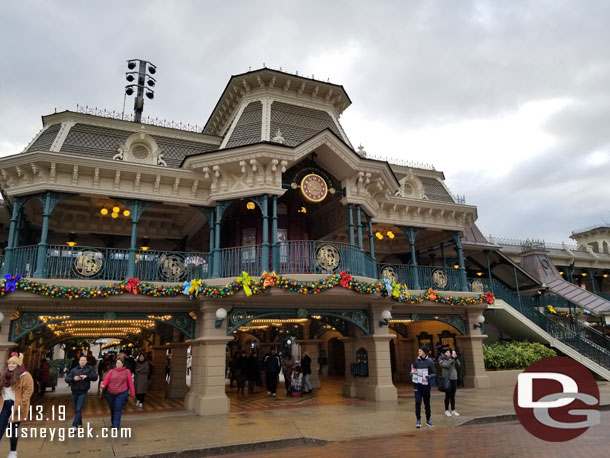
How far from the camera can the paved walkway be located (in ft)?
27.8

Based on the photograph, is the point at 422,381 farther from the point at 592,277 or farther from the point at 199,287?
the point at 592,277

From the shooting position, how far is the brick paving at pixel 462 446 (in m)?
7.48

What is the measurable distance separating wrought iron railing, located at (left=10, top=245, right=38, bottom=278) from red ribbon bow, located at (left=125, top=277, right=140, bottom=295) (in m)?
3.00

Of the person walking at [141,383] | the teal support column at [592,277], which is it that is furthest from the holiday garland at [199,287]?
the teal support column at [592,277]

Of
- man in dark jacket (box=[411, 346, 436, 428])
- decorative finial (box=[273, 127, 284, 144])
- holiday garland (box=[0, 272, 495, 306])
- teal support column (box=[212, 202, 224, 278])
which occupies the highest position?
decorative finial (box=[273, 127, 284, 144])

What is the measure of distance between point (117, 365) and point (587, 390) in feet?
49.8

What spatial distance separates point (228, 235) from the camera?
1681cm

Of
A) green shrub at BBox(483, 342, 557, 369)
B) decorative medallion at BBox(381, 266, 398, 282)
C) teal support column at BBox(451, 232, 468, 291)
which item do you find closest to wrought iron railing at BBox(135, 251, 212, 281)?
decorative medallion at BBox(381, 266, 398, 282)

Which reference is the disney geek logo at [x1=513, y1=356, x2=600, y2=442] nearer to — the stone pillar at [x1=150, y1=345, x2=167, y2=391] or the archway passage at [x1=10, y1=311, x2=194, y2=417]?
the archway passage at [x1=10, y1=311, x2=194, y2=417]

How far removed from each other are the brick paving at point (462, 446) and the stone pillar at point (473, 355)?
327 inches

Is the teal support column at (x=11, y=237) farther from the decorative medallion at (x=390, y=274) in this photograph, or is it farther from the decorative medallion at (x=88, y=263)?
the decorative medallion at (x=390, y=274)

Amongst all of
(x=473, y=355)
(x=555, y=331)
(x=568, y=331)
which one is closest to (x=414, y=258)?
(x=473, y=355)

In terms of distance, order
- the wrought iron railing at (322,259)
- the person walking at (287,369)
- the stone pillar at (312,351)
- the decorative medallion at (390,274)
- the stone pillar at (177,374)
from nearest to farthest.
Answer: the wrought iron railing at (322,259) < the decorative medallion at (390,274) < the stone pillar at (177,374) < the person walking at (287,369) < the stone pillar at (312,351)

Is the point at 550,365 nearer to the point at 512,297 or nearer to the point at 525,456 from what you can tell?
the point at 512,297
